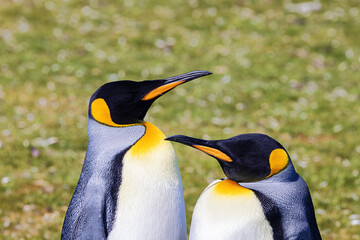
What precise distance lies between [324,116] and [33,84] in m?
6.29

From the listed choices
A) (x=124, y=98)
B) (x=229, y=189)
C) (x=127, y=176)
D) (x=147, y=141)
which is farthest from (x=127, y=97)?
(x=229, y=189)

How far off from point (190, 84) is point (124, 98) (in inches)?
329

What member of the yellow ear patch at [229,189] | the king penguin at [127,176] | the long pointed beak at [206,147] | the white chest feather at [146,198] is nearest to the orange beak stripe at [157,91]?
the king penguin at [127,176]

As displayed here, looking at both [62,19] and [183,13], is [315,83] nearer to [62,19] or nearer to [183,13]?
[183,13]

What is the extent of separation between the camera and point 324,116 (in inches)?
432

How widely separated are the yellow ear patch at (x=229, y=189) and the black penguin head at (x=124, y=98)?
2.95ft

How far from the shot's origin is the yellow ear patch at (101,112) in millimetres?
4516

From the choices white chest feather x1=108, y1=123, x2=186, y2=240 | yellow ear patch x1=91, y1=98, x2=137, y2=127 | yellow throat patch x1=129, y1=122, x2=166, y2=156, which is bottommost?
white chest feather x1=108, y1=123, x2=186, y2=240

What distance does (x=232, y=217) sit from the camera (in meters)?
4.04

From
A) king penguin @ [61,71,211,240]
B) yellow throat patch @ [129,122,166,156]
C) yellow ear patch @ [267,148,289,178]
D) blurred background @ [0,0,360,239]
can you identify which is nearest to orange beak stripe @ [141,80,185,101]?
king penguin @ [61,71,211,240]

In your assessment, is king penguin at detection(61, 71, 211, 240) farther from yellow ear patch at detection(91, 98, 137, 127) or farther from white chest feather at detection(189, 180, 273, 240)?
white chest feather at detection(189, 180, 273, 240)

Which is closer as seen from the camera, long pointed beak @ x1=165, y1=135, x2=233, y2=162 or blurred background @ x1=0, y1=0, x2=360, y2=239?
long pointed beak @ x1=165, y1=135, x2=233, y2=162

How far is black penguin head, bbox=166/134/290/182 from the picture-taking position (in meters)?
3.99

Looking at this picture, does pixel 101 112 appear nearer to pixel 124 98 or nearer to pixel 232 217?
pixel 124 98
